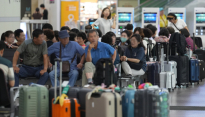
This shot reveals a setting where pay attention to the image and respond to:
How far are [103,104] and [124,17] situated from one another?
499 inches

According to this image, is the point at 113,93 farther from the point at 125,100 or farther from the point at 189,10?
the point at 189,10

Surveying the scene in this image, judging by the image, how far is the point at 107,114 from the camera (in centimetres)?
434

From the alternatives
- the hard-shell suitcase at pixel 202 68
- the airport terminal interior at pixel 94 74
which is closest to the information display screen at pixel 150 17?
the airport terminal interior at pixel 94 74

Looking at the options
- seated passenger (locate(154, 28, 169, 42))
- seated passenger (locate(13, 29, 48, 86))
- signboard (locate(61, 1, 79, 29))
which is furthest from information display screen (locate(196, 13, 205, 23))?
seated passenger (locate(13, 29, 48, 86))

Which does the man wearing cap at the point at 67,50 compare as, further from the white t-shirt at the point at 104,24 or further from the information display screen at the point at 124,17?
the information display screen at the point at 124,17

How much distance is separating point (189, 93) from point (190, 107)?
71.5 inches

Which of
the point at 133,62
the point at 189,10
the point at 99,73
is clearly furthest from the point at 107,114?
the point at 189,10

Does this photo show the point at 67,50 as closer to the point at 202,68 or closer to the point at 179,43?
the point at 179,43

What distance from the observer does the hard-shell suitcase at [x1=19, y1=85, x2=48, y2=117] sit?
15.5 ft

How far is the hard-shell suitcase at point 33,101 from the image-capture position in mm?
4738

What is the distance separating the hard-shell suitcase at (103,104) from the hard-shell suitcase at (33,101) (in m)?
0.64

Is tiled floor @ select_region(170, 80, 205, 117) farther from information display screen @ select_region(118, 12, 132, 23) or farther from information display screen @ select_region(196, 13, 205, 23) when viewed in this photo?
information display screen @ select_region(196, 13, 205, 23)

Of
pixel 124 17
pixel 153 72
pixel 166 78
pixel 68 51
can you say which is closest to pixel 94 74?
pixel 68 51

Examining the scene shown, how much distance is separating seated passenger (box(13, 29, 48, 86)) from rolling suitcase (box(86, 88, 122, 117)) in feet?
7.56
